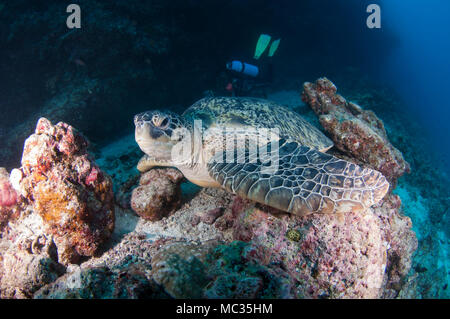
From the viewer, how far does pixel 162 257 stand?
1604mm

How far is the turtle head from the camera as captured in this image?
2605 millimetres

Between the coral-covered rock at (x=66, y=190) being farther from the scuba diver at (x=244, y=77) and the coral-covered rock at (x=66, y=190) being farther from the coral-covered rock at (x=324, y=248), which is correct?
the scuba diver at (x=244, y=77)

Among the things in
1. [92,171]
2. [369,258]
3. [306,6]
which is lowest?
[369,258]

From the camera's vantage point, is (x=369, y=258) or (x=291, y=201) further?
(x=369, y=258)

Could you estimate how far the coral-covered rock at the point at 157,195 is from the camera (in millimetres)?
2627

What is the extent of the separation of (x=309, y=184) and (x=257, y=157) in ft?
2.68

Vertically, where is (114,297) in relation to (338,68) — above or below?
below

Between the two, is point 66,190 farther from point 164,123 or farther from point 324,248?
point 324,248

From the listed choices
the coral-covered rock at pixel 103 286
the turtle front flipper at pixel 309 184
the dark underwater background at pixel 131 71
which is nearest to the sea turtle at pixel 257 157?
the turtle front flipper at pixel 309 184

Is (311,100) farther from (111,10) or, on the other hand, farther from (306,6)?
(306,6)

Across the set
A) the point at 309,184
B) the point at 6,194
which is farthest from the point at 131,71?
the point at 309,184

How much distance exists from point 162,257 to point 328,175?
1.55m
